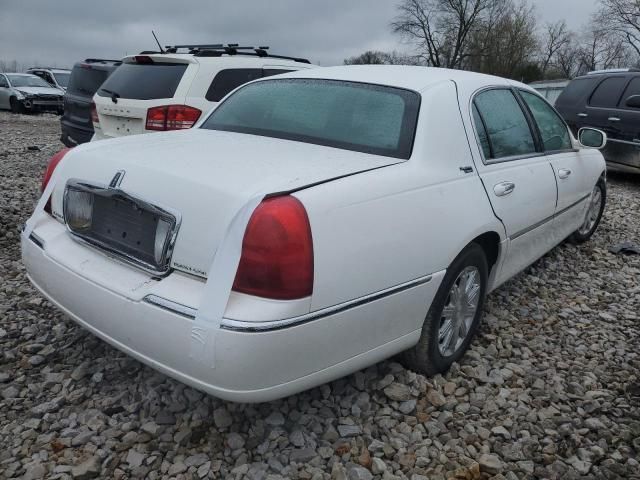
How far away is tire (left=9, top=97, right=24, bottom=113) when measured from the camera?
18656mm

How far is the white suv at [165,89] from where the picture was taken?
5.38m

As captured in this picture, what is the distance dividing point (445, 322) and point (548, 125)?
201cm

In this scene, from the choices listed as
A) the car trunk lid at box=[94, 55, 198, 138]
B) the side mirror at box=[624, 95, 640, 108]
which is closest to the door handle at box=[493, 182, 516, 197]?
the car trunk lid at box=[94, 55, 198, 138]

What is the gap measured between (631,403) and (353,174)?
1.88 m

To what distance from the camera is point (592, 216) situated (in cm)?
539

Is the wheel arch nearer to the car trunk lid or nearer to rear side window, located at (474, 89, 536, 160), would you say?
rear side window, located at (474, 89, 536, 160)

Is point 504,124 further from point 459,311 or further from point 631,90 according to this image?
point 631,90

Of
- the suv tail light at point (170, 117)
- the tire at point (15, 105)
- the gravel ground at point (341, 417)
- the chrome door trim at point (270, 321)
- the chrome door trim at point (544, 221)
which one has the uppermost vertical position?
the suv tail light at point (170, 117)

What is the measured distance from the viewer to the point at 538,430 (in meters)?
2.53

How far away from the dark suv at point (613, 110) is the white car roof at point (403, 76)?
5.50 meters

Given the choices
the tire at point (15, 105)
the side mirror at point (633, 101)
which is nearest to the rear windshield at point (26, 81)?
the tire at point (15, 105)

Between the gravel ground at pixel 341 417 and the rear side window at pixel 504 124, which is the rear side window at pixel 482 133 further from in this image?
the gravel ground at pixel 341 417

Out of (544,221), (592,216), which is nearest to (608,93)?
(592,216)

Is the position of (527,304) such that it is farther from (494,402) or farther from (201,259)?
(201,259)
